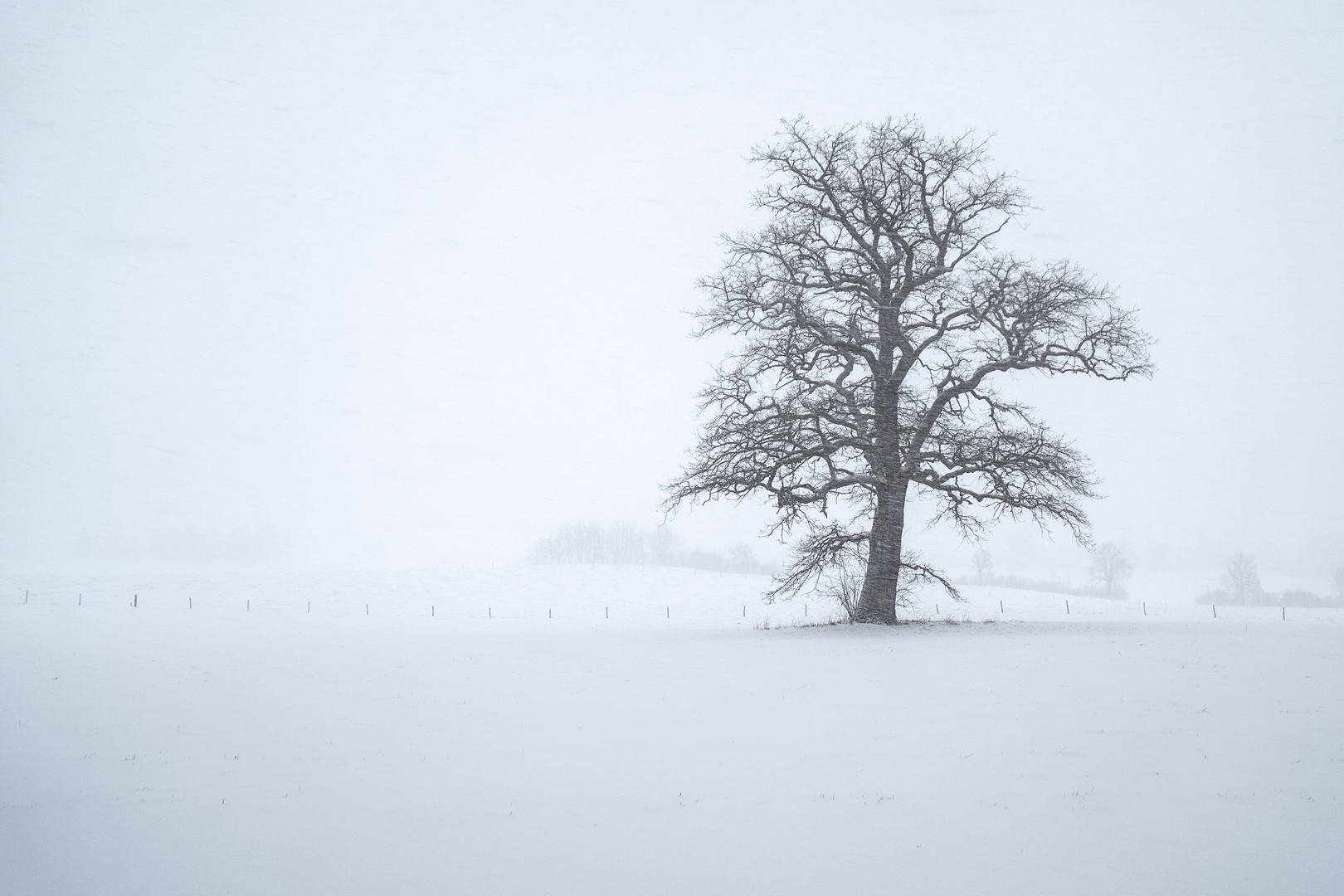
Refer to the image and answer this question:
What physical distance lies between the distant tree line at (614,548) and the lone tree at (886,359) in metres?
95.6

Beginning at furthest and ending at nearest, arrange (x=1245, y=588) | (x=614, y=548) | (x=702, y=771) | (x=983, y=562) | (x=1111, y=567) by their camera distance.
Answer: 1. (x=614, y=548)
2. (x=983, y=562)
3. (x=1111, y=567)
4. (x=1245, y=588)
5. (x=702, y=771)

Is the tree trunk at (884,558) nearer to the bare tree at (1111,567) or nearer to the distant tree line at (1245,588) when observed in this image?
the distant tree line at (1245,588)

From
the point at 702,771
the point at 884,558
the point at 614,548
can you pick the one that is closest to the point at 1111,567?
the point at 614,548

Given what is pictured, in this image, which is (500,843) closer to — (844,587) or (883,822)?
(883,822)

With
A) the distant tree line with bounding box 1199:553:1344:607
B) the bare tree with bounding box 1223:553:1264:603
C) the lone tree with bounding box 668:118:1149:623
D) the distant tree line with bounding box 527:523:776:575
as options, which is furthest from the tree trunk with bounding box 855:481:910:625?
the distant tree line with bounding box 527:523:776:575

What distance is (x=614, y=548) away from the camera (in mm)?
134625

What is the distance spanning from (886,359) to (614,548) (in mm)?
114153

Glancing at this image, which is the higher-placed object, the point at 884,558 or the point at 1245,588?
the point at 884,558

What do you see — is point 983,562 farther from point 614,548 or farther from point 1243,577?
point 614,548

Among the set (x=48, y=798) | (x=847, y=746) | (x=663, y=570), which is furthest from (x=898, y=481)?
(x=663, y=570)

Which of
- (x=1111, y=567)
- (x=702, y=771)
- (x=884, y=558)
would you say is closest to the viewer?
(x=702, y=771)

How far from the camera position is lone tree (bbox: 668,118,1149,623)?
22.7 meters

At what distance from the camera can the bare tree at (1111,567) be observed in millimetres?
88875

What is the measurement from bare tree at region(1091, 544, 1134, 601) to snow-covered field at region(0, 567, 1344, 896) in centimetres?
7657
